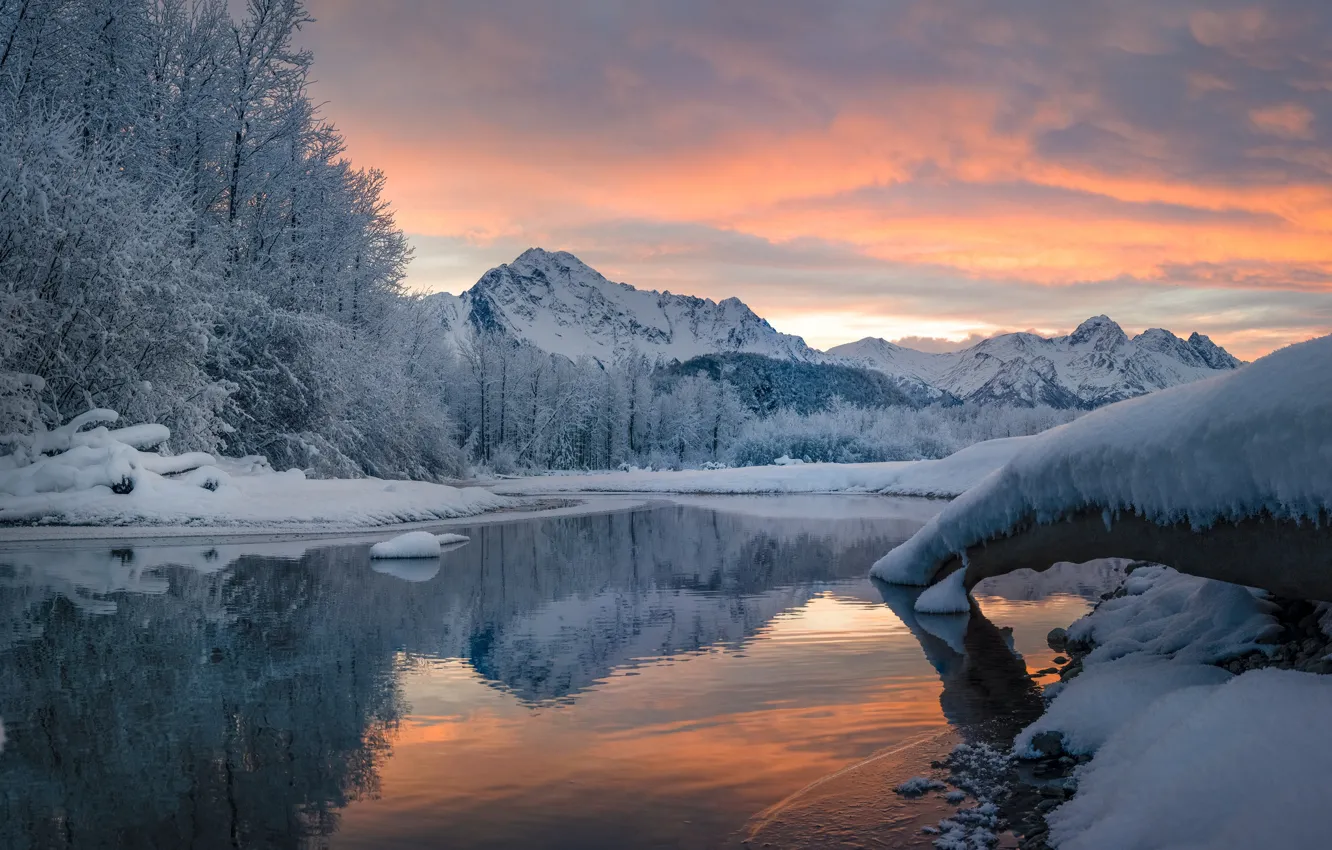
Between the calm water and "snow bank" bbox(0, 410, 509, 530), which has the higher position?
"snow bank" bbox(0, 410, 509, 530)

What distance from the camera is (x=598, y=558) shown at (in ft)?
61.8

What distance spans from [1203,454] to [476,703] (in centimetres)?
603

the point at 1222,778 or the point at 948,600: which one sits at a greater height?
the point at 1222,778

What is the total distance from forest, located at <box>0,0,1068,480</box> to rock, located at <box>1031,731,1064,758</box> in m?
22.5

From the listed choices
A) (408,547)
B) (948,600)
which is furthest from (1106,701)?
(408,547)

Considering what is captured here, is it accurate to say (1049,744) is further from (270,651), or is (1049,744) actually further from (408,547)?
(408,547)

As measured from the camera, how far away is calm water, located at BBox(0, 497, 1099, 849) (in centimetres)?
525

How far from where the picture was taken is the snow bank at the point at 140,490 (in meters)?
20.1

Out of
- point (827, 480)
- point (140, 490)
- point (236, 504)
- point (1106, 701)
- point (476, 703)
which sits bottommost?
point (476, 703)

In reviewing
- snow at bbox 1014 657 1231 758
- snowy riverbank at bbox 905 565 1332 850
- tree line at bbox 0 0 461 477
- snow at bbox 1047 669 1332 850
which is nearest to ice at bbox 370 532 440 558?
tree line at bbox 0 0 461 477

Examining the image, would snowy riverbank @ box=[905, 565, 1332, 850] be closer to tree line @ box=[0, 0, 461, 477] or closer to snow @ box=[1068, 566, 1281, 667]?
snow @ box=[1068, 566, 1281, 667]

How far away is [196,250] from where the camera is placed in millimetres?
25828

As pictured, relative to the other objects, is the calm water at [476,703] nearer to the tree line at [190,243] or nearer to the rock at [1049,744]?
the rock at [1049,744]

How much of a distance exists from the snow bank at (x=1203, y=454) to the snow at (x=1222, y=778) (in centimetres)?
122
